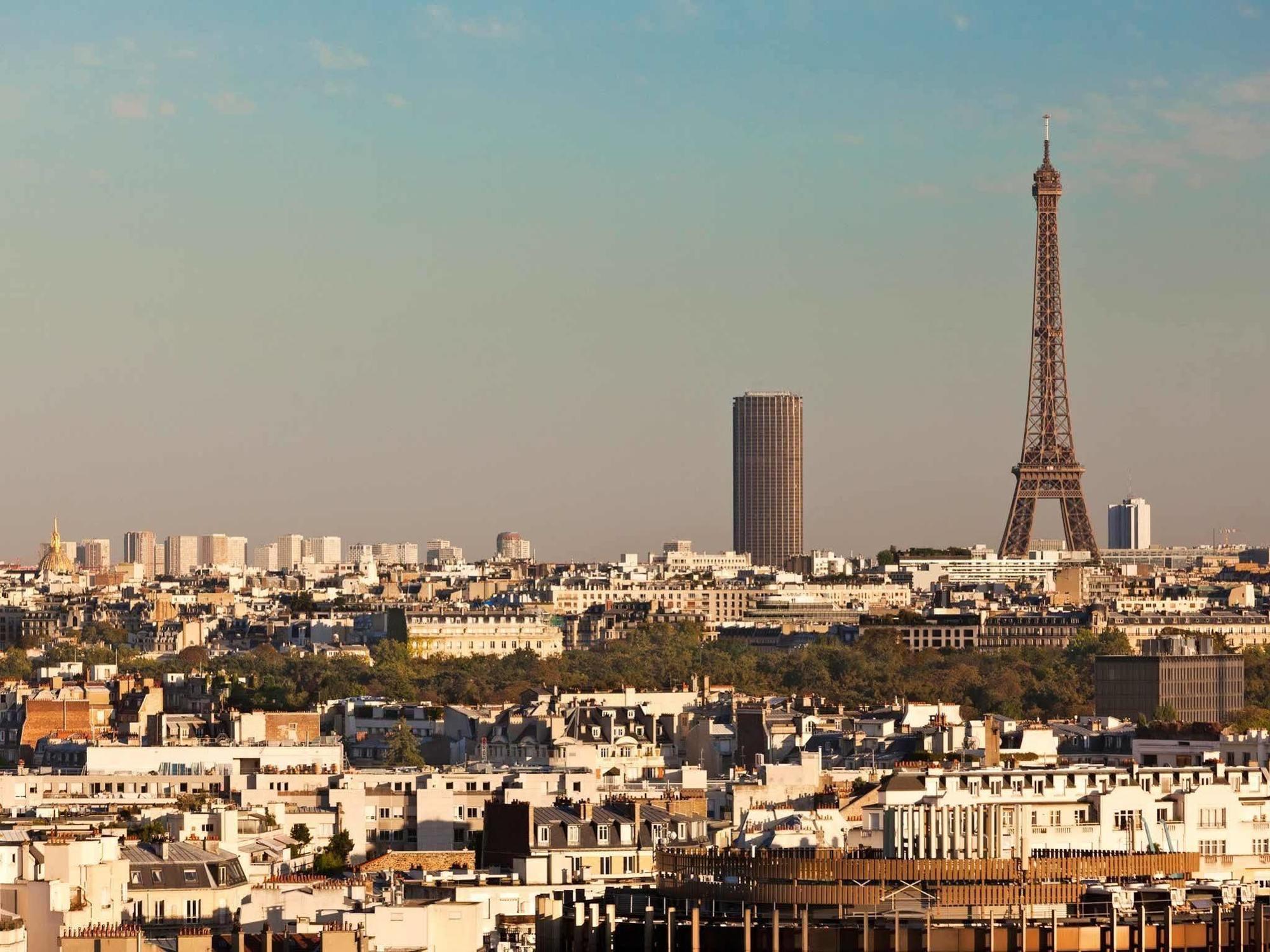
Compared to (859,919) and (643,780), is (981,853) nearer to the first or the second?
(859,919)

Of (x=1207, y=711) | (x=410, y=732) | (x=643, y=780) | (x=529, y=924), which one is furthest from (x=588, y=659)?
(x=529, y=924)

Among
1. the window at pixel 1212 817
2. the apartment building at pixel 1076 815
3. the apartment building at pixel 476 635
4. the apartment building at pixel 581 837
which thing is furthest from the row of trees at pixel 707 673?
the window at pixel 1212 817

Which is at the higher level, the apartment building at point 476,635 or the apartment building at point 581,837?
the apartment building at point 476,635

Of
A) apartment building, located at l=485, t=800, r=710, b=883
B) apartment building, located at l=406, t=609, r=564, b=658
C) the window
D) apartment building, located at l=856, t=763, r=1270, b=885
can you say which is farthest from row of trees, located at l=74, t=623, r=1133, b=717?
the window

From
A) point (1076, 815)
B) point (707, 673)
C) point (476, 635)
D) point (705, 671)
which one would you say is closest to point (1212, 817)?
point (1076, 815)

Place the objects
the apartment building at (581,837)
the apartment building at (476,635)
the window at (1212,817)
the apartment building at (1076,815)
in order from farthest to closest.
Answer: the apartment building at (476,635) < the apartment building at (581,837) < the window at (1212,817) < the apartment building at (1076,815)

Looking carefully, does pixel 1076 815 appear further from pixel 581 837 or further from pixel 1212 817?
pixel 581 837

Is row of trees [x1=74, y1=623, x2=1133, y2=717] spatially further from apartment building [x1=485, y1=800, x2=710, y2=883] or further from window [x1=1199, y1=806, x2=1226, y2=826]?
window [x1=1199, y1=806, x2=1226, y2=826]

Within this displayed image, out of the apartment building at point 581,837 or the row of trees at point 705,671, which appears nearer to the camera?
the apartment building at point 581,837

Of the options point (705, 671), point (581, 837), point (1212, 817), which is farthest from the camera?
point (705, 671)

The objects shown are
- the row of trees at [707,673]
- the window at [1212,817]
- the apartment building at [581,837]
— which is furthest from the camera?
the row of trees at [707,673]

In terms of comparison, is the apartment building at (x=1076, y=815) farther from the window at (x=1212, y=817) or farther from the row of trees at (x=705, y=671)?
the row of trees at (x=705, y=671)
